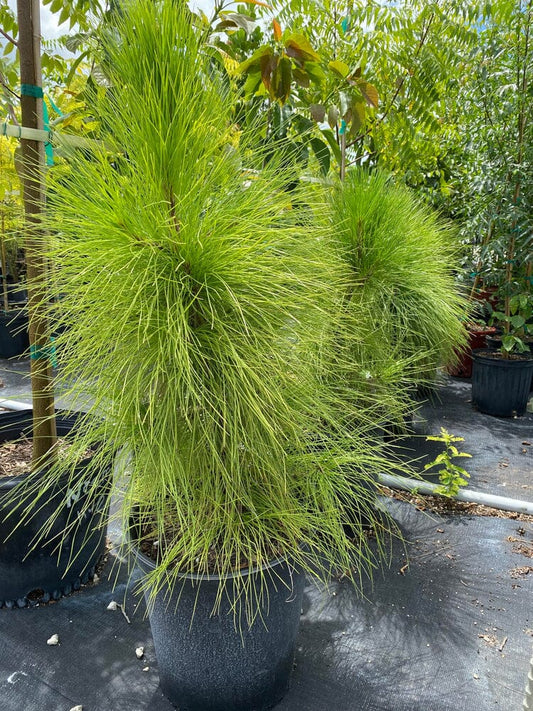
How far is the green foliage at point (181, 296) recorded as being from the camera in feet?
2.76

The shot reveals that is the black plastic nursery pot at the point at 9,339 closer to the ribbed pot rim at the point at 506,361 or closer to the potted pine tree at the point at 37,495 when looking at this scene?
the potted pine tree at the point at 37,495

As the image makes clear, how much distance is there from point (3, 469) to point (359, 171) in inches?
60.8

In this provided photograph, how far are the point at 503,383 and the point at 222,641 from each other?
2486mm

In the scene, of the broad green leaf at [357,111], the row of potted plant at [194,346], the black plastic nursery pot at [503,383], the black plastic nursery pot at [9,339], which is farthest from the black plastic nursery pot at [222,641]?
the black plastic nursery pot at [9,339]

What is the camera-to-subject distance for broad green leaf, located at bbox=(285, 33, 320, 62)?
115cm

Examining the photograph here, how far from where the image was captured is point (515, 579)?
5.04 feet

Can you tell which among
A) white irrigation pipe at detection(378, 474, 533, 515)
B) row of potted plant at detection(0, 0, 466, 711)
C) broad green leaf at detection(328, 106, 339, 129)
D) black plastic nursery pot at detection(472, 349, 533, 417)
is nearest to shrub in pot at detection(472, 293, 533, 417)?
black plastic nursery pot at detection(472, 349, 533, 417)

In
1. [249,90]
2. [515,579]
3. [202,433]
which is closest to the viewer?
[202,433]

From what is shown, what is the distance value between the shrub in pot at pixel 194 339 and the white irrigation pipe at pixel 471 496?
83cm

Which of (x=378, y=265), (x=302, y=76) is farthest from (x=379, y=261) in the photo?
(x=302, y=76)

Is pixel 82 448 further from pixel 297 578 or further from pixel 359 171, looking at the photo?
pixel 359 171

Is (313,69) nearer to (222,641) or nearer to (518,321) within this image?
(222,641)

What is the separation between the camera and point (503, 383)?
9.68 ft

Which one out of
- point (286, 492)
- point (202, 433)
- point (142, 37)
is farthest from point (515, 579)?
point (142, 37)
